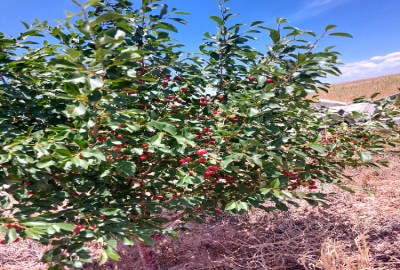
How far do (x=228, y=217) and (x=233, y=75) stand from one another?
256cm

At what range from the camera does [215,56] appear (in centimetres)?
269

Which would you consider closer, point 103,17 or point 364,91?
point 103,17

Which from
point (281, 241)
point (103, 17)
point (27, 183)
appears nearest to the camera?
point (103, 17)

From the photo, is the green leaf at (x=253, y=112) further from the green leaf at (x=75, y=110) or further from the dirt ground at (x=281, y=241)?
the dirt ground at (x=281, y=241)

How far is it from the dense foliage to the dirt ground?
0.89m

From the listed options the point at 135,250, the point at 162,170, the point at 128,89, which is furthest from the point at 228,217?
the point at 128,89

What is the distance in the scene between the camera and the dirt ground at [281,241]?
126 inches

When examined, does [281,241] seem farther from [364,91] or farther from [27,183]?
[364,91]

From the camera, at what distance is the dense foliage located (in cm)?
180

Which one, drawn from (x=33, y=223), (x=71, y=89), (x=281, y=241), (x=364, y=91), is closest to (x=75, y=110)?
(x=71, y=89)

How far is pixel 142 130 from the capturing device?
2.46 meters

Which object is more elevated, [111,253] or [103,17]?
[103,17]

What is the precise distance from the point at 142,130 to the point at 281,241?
1.96m

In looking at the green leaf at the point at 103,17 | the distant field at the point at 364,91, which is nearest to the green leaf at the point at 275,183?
the green leaf at the point at 103,17
